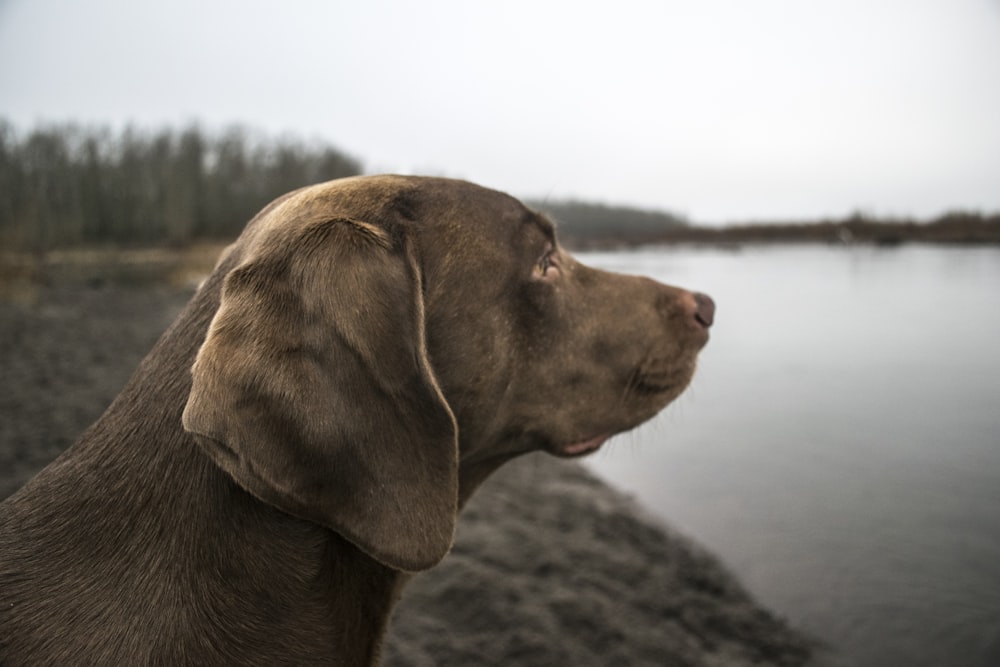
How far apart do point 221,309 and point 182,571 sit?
705 millimetres

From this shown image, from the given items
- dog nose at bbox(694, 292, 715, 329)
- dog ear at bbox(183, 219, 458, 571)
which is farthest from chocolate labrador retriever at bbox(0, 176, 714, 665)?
dog nose at bbox(694, 292, 715, 329)

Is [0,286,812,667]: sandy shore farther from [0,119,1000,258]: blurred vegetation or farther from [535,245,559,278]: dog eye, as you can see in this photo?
[0,119,1000,258]: blurred vegetation

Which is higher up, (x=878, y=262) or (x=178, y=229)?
(x=878, y=262)

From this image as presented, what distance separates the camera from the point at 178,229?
63.2 m

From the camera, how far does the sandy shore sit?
3.78m

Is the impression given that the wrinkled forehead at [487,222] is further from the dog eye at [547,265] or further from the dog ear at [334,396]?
the dog ear at [334,396]

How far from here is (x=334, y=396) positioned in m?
1.70

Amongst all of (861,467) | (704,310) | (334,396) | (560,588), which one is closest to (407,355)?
(334,396)

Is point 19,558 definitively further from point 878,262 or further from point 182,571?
point 878,262

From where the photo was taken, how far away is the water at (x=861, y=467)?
4.23 meters

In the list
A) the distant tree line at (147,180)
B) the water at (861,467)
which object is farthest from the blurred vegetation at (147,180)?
the water at (861,467)

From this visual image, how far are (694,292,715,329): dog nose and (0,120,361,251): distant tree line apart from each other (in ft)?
196

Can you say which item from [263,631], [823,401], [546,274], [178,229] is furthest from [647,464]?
[178,229]

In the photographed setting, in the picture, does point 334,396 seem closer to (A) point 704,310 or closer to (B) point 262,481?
(B) point 262,481
